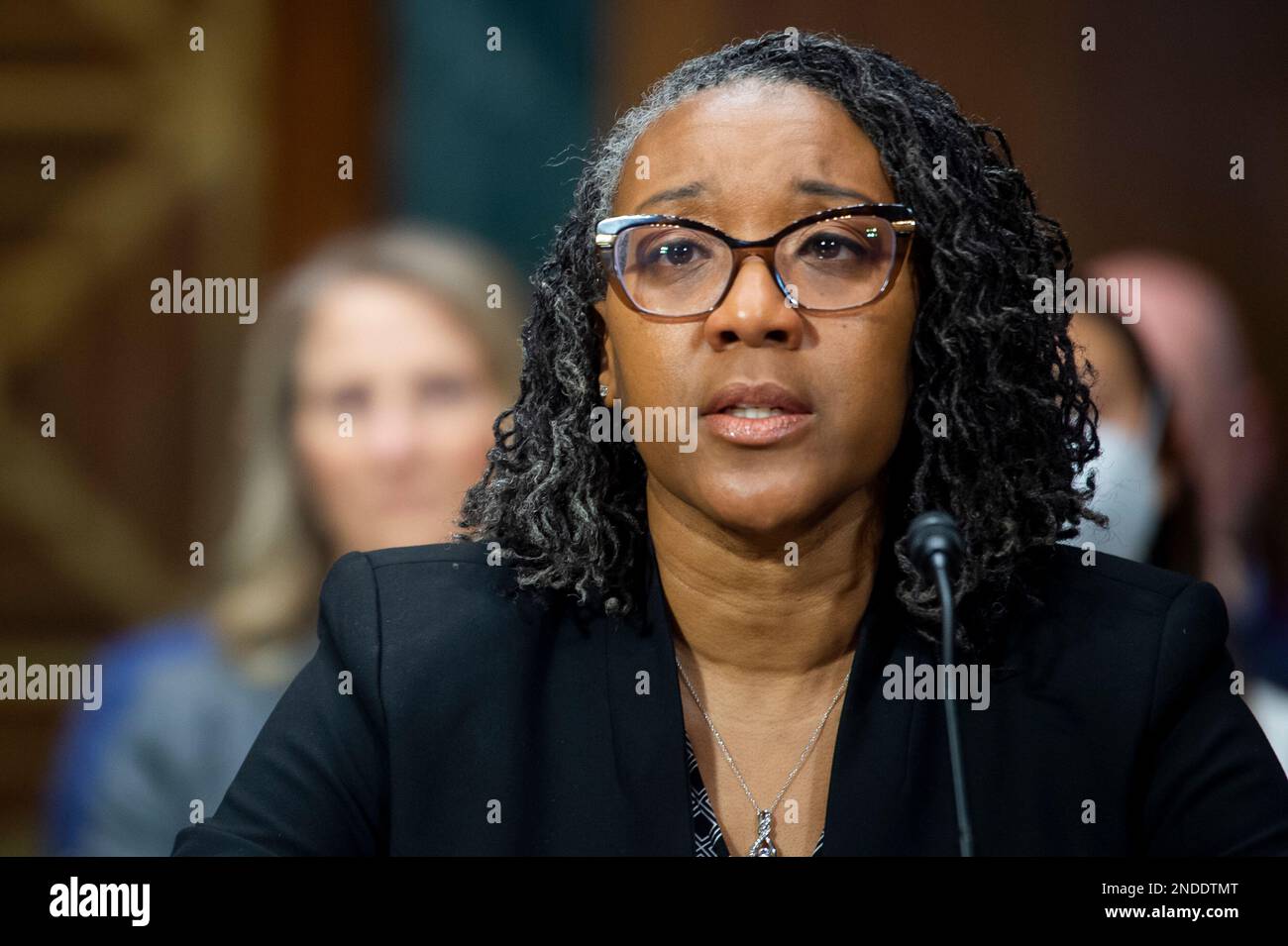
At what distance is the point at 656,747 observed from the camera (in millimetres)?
1901

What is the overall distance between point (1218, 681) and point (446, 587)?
0.99 metres

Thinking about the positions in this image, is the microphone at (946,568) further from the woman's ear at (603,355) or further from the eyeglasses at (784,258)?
the woman's ear at (603,355)

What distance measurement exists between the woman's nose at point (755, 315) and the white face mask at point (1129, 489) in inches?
54.8

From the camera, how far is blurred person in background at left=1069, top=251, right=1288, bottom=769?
3.12 m

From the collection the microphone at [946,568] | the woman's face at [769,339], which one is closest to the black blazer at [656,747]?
the woman's face at [769,339]

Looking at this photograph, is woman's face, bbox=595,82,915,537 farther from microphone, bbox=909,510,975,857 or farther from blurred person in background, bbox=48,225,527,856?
blurred person in background, bbox=48,225,527,856

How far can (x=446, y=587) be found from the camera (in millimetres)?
2029

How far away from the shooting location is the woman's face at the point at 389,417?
3098 millimetres

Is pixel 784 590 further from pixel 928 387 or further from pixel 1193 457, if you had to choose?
pixel 1193 457

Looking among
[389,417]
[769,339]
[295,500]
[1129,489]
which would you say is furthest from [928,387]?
[295,500]

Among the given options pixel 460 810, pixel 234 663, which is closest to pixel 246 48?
pixel 234 663

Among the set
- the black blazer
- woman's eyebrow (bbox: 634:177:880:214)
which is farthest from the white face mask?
woman's eyebrow (bbox: 634:177:880:214)

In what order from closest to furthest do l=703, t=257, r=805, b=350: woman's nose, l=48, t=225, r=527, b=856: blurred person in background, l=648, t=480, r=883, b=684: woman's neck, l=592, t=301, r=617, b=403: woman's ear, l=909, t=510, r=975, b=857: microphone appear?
l=909, t=510, r=975, b=857: microphone < l=703, t=257, r=805, b=350: woman's nose < l=648, t=480, r=883, b=684: woman's neck < l=592, t=301, r=617, b=403: woman's ear < l=48, t=225, r=527, b=856: blurred person in background
